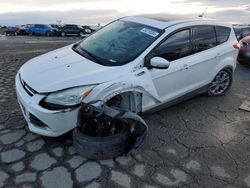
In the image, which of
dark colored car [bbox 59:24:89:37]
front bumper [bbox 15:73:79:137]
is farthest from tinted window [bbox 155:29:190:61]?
dark colored car [bbox 59:24:89:37]

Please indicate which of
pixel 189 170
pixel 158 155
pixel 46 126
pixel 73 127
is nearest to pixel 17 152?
pixel 46 126

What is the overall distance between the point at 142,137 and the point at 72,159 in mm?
915

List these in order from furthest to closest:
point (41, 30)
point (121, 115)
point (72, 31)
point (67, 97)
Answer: point (41, 30)
point (72, 31)
point (67, 97)
point (121, 115)

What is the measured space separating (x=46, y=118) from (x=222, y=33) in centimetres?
387

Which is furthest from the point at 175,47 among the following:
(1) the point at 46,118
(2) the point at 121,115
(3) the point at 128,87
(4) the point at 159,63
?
(1) the point at 46,118

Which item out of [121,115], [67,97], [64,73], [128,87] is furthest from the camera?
[128,87]

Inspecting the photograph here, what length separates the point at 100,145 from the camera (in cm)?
342

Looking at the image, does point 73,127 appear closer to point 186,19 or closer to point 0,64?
point 186,19

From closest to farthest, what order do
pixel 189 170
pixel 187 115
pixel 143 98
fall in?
pixel 189 170, pixel 143 98, pixel 187 115

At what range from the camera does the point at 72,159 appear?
3576 mm

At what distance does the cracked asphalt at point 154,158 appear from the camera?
323cm

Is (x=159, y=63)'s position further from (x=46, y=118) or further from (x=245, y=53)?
(x=245, y=53)

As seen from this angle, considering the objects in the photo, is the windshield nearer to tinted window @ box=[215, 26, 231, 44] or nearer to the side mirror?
the side mirror

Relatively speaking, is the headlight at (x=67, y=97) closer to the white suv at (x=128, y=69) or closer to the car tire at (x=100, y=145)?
the white suv at (x=128, y=69)
